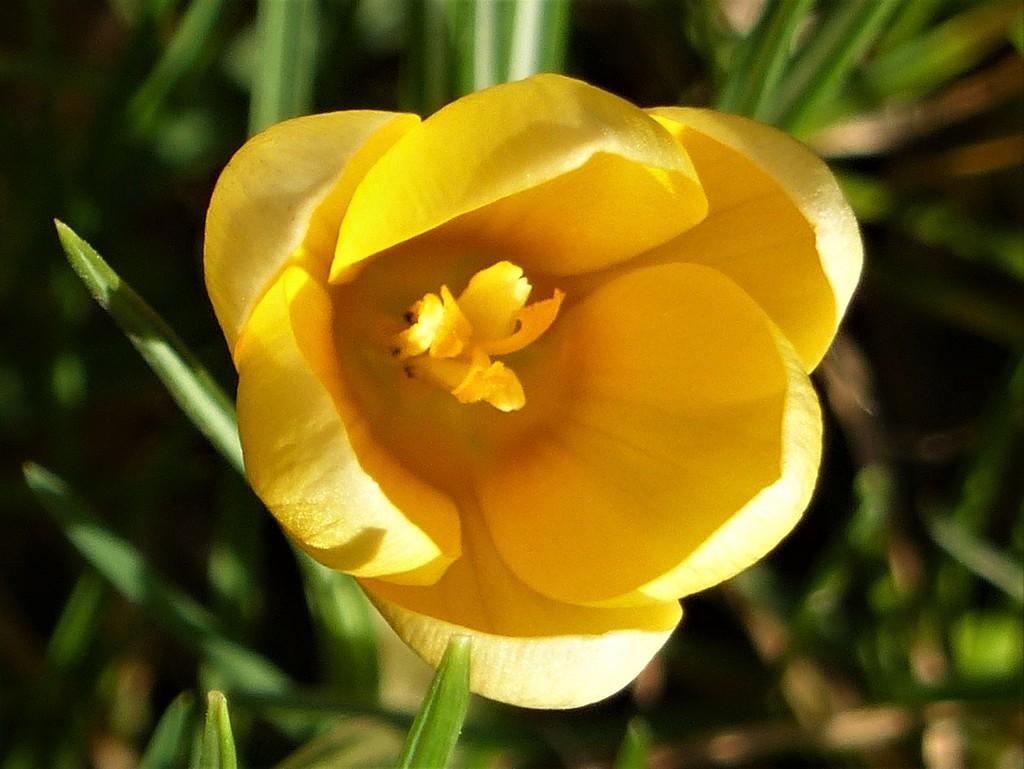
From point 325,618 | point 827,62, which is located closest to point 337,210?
point 325,618

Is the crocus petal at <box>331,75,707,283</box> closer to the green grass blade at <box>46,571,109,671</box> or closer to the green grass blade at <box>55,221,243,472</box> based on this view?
the green grass blade at <box>55,221,243,472</box>

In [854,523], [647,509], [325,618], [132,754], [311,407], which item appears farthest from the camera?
[132,754]

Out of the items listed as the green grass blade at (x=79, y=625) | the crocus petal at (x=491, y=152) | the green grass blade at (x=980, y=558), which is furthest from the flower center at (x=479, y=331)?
the green grass blade at (x=980, y=558)

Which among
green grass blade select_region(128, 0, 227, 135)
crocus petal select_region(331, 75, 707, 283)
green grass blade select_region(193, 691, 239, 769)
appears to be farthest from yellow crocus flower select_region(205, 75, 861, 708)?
green grass blade select_region(128, 0, 227, 135)

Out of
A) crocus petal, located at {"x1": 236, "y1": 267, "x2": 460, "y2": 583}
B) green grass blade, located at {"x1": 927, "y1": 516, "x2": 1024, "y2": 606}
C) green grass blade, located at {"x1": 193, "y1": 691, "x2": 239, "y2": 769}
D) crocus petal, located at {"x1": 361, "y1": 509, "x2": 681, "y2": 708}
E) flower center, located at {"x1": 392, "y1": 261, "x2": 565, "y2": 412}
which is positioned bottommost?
green grass blade, located at {"x1": 927, "y1": 516, "x2": 1024, "y2": 606}

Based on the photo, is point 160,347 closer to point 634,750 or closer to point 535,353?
point 535,353

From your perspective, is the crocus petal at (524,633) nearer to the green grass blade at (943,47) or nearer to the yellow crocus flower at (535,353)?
the yellow crocus flower at (535,353)

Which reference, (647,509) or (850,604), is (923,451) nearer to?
(850,604)

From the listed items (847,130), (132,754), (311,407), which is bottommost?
(132,754)
